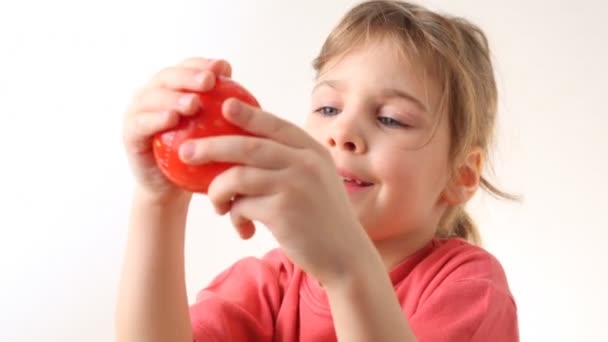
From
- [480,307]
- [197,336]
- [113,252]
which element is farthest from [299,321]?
[113,252]

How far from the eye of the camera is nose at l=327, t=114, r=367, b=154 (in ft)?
2.85

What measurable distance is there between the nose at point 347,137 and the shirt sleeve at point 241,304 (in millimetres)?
245

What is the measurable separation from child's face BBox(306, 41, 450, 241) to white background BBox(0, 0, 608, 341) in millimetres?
689

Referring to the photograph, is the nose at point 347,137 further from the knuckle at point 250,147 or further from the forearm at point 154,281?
the knuckle at point 250,147

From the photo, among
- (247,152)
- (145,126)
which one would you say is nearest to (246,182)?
(247,152)

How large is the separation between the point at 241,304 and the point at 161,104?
43 cm

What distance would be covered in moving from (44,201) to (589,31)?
1162 millimetres

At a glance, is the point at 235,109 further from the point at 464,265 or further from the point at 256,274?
the point at 256,274

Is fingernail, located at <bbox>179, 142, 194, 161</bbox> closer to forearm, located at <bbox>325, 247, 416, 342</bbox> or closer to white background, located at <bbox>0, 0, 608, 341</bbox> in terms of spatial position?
forearm, located at <bbox>325, 247, 416, 342</bbox>

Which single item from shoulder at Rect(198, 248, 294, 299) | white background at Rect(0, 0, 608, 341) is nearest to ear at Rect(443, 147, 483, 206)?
shoulder at Rect(198, 248, 294, 299)

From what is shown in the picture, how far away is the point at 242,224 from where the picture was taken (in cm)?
59

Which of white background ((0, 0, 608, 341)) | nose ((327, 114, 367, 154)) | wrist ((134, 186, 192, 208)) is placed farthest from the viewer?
white background ((0, 0, 608, 341))

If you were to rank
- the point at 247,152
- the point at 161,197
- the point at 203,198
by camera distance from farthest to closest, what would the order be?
1. the point at 203,198
2. the point at 161,197
3. the point at 247,152

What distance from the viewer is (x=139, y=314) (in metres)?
0.82
